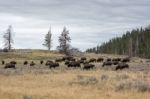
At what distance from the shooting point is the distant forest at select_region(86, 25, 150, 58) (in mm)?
139413

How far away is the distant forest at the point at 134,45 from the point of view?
13941cm

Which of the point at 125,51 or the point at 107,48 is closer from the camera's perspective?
the point at 125,51

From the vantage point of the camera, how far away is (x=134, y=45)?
144m

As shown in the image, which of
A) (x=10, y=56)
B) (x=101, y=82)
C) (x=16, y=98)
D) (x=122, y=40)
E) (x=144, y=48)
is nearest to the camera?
(x=16, y=98)

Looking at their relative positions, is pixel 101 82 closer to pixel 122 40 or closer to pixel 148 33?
pixel 148 33

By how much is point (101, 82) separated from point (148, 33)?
405 ft

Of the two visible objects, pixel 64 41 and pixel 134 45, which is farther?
pixel 134 45

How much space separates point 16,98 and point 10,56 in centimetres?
7700

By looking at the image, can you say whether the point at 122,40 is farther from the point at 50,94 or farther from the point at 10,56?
the point at 50,94

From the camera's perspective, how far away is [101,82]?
96.4 feet

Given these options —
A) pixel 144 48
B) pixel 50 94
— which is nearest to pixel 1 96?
pixel 50 94

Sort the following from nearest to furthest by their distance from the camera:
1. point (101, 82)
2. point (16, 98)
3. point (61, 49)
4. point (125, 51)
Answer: point (16, 98), point (101, 82), point (61, 49), point (125, 51)

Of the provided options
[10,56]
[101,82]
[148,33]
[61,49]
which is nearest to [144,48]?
[148,33]

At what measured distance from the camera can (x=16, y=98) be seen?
19500mm
